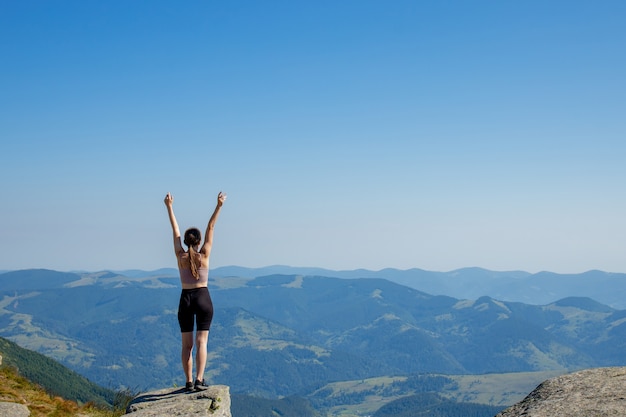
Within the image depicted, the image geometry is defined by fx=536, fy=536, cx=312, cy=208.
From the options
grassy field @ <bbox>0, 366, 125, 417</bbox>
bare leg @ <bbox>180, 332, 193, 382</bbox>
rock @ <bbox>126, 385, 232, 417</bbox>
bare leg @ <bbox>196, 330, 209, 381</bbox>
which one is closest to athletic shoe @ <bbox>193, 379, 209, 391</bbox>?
rock @ <bbox>126, 385, 232, 417</bbox>

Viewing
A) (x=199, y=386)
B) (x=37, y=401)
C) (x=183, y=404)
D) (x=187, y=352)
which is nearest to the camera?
(x=183, y=404)

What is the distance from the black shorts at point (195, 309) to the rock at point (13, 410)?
549cm

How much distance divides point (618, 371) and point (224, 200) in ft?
33.7

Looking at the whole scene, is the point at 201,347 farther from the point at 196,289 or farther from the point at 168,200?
the point at 168,200

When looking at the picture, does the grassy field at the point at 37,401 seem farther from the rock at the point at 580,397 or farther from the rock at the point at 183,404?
the rock at the point at 580,397

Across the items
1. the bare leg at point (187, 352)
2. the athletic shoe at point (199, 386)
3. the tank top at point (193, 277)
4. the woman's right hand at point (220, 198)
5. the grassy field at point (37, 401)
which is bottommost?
the grassy field at point (37, 401)

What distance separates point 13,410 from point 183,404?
5.64 meters

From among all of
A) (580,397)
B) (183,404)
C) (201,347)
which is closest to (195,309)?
(201,347)

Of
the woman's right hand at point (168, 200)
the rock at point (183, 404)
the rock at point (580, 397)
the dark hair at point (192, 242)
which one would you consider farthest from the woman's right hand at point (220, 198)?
the rock at point (580, 397)

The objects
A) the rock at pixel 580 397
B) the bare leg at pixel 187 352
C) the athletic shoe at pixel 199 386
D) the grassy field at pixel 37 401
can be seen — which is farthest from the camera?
the grassy field at pixel 37 401

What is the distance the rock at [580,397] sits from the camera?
34.2 ft

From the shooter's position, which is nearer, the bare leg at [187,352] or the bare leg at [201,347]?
the bare leg at [201,347]

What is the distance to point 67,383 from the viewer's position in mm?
173375

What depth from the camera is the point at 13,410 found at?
14.5m
